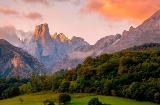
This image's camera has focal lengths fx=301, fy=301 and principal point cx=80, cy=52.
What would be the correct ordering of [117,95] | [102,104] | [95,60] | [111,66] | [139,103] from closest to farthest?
[102,104], [139,103], [117,95], [111,66], [95,60]

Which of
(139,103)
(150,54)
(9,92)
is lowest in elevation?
(139,103)

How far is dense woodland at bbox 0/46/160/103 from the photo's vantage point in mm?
120375

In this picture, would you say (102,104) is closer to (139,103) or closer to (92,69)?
(139,103)

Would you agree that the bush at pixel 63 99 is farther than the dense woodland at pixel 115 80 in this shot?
No

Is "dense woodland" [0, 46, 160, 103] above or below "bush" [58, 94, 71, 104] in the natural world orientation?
above

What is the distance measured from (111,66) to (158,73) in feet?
93.5

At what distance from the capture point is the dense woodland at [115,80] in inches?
4739

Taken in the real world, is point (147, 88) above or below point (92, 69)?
below

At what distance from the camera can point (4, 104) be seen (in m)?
132

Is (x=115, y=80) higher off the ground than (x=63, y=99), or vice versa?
(x=115, y=80)

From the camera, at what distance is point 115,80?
13488cm

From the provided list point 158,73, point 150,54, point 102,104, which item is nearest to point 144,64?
point 158,73

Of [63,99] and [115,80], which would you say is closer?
[63,99]

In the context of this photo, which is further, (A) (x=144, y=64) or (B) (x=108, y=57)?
(B) (x=108, y=57)
